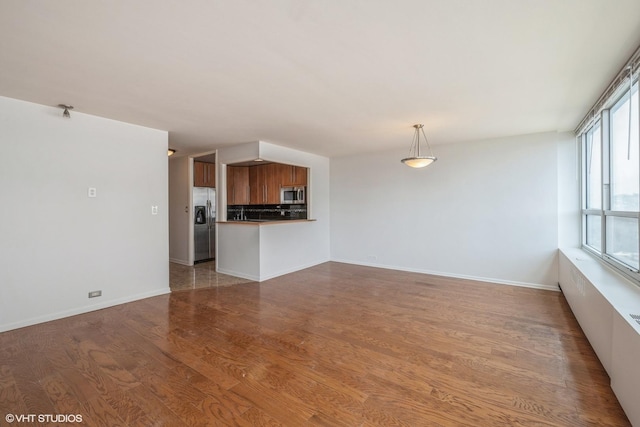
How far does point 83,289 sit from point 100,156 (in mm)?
1667

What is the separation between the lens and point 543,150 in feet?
14.9

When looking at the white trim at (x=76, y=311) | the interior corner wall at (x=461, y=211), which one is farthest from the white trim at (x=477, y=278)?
the white trim at (x=76, y=311)

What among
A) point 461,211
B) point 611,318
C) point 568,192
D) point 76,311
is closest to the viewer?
point 611,318

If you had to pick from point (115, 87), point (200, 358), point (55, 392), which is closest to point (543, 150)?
point (200, 358)

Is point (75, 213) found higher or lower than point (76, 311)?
higher

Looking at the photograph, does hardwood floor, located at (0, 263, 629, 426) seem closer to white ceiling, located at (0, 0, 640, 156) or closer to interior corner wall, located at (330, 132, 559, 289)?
interior corner wall, located at (330, 132, 559, 289)

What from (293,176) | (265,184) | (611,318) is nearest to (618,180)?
(611,318)

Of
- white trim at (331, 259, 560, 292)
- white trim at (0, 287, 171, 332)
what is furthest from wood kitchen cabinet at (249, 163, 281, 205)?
white trim at (0, 287, 171, 332)

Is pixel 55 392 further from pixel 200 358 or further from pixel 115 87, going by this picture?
pixel 115 87

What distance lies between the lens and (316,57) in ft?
7.30

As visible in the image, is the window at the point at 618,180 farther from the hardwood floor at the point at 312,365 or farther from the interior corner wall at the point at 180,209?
the interior corner wall at the point at 180,209

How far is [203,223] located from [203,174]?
3.71 ft

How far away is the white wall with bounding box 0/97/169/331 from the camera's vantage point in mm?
3076

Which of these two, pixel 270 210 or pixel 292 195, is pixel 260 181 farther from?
pixel 292 195
